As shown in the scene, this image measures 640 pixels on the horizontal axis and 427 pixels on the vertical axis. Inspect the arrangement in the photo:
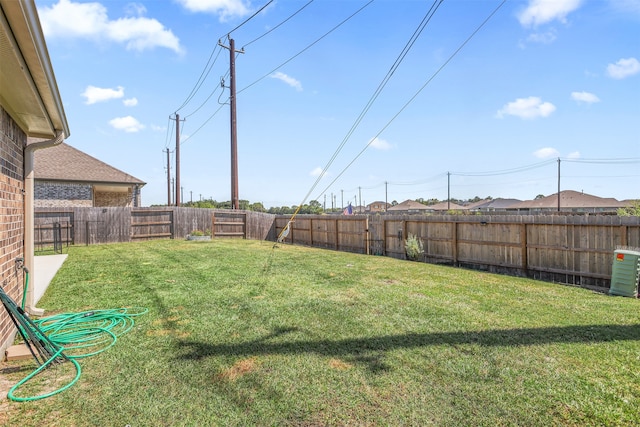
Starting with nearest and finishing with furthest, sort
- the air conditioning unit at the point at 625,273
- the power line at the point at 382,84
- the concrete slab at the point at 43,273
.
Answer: the concrete slab at the point at 43,273 → the air conditioning unit at the point at 625,273 → the power line at the point at 382,84

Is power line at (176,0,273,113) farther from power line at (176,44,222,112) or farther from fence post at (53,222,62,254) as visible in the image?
fence post at (53,222,62,254)

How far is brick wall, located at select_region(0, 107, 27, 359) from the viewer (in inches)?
124

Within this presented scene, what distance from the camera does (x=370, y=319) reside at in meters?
4.09

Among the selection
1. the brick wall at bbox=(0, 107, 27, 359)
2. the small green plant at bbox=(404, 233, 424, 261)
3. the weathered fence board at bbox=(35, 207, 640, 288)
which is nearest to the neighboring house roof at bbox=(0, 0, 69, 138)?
the brick wall at bbox=(0, 107, 27, 359)

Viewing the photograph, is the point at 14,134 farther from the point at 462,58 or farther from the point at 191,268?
the point at 462,58

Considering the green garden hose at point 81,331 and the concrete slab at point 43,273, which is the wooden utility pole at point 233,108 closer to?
the concrete slab at point 43,273

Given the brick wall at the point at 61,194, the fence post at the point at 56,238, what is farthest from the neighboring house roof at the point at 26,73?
the brick wall at the point at 61,194

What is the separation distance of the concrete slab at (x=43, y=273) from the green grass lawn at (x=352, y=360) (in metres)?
0.31

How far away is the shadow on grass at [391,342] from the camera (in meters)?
3.10

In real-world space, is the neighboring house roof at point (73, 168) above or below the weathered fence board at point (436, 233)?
above

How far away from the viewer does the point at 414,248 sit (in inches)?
403

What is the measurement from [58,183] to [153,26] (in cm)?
972

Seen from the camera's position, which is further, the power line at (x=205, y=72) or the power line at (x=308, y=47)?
the power line at (x=205, y=72)

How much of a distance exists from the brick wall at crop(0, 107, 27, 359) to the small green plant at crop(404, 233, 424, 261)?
9126 mm
